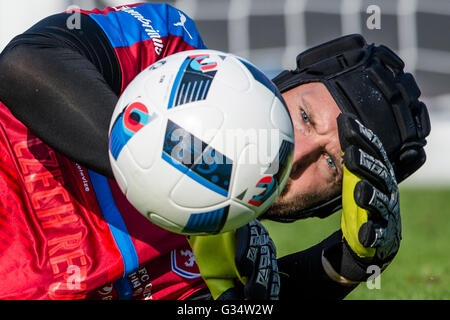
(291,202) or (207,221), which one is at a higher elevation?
(207,221)

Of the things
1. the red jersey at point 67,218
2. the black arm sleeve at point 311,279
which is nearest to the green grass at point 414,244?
the black arm sleeve at point 311,279

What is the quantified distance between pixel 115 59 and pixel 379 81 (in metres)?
1.17

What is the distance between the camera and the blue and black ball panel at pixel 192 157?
2.07 metres

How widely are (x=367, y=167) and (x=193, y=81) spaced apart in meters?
0.76

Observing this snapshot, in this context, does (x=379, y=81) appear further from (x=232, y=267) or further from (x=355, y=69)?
(x=232, y=267)

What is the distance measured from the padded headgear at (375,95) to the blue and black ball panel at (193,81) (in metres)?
0.99

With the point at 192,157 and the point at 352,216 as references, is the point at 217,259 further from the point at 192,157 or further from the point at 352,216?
the point at 192,157

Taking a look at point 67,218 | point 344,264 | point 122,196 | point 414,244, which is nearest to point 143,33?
point 122,196

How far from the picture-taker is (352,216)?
2.78 meters

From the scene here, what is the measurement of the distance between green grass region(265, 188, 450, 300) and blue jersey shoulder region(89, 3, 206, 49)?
1.95 m

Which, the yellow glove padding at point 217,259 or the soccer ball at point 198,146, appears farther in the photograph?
the yellow glove padding at point 217,259

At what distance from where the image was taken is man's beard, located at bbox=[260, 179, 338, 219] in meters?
3.15

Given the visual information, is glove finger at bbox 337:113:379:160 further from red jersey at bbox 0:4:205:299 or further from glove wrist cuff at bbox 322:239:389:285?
red jersey at bbox 0:4:205:299

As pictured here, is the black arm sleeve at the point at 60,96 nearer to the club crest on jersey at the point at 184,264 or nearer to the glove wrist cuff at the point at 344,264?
the club crest on jersey at the point at 184,264
